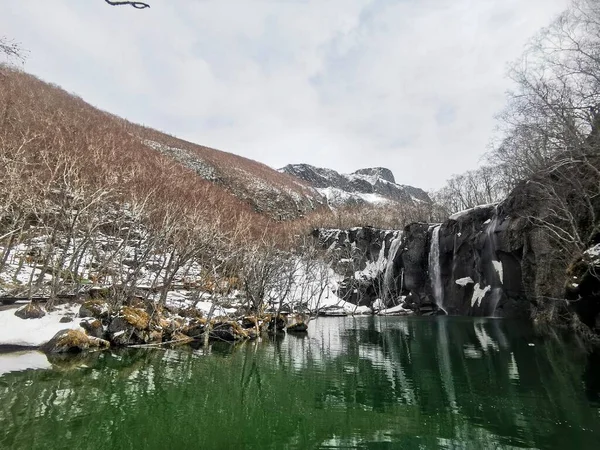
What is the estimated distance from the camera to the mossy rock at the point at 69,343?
53.8 feet

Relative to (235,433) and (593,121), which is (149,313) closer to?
(235,433)

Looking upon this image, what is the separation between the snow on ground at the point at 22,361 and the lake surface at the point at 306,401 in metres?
0.55

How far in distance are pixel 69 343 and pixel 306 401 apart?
37.8 feet

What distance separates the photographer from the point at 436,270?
4825cm

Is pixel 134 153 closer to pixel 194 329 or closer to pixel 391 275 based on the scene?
pixel 391 275

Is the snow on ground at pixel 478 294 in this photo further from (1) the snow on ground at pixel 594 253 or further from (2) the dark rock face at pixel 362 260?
(1) the snow on ground at pixel 594 253

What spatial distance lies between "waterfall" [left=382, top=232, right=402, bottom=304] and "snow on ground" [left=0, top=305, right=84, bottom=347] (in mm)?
40193

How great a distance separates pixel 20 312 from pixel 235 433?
14897mm

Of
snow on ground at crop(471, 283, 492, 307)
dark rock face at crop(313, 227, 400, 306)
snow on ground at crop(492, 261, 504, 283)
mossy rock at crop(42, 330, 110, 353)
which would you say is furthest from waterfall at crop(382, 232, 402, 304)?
mossy rock at crop(42, 330, 110, 353)

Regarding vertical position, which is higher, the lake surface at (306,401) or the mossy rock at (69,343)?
the mossy rock at (69,343)

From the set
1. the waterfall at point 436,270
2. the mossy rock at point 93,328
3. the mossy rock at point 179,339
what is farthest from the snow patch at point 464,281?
the mossy rock at point 93,328

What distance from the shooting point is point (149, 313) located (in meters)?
21.5

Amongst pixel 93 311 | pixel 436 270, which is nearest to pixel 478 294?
pixel 436 270

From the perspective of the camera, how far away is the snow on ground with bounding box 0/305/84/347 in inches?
653
